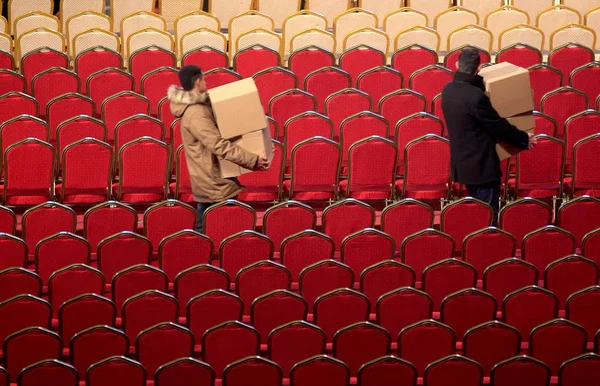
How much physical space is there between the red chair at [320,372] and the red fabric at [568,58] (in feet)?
9.79

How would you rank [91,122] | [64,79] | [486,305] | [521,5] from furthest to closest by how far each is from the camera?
[521,5] < [64,79] < [91,122] < [486,305]

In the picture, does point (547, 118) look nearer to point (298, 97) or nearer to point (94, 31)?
point (298, 97)

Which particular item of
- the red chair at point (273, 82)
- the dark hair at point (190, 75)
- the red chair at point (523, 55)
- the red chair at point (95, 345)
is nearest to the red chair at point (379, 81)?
the red chair at point (273, 82)

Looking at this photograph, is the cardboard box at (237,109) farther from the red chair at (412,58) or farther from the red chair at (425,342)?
the red chair at (412,58)

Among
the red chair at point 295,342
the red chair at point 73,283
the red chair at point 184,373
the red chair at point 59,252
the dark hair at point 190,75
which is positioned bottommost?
the red chair at point 184,373

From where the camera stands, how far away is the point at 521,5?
722cm

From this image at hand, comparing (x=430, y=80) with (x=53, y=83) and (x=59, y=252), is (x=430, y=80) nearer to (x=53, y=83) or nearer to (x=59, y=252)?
(x=53, y=83)

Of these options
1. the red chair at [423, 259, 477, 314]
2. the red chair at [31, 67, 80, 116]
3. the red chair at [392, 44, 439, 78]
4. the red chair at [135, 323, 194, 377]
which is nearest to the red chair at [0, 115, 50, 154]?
the red chair at [31, 67, 80, 116]

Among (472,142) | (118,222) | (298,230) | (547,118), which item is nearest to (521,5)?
(547,118)

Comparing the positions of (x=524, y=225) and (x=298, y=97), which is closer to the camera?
(x=524, y=225)

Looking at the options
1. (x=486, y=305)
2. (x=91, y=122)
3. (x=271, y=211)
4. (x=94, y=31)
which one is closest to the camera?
(x=486, y=305)

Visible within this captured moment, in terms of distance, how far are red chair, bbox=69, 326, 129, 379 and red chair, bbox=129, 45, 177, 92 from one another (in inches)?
97.0

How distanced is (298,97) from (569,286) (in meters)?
1.91

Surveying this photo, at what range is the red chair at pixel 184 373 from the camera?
391cm
